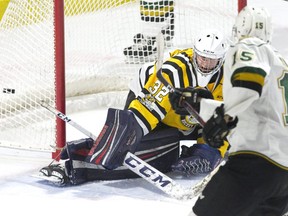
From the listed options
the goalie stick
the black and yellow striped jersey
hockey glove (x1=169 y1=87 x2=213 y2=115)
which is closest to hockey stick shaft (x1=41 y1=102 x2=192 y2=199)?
the goalie stick

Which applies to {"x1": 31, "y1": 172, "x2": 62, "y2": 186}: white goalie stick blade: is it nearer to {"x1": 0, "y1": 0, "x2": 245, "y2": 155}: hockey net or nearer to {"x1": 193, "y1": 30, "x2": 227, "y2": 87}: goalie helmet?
{"x1": 0, "y1": 0, "x2": 245, "y2": 155}: hockey net

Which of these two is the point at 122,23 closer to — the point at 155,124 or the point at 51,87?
the point at 51,87

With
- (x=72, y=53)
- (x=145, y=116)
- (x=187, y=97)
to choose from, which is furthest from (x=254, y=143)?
(x=72, y=53)

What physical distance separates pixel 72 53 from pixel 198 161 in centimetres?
138

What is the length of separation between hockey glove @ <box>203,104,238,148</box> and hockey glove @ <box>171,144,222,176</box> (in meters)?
1.22

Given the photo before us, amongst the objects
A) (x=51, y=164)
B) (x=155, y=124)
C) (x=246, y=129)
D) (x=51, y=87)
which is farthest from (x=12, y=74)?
(x=246, y=129)

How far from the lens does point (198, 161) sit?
3389mm

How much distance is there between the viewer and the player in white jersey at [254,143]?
85.0 inches

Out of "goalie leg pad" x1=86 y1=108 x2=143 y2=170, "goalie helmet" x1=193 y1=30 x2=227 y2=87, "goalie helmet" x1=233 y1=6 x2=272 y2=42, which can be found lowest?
"goalie leg pad" x1=86 y1=108 x2=143 y2=170

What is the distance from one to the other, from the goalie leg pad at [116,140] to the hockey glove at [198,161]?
0.24 metres

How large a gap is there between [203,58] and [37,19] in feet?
3.00

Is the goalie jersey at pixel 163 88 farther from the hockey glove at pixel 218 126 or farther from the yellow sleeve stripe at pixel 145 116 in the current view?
the hockey glove at pixel 218 126

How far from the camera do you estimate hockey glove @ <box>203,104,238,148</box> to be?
7.00 ft

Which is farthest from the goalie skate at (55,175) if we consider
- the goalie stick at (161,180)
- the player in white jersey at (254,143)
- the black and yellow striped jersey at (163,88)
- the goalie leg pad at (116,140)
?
the player in white jersey at (254,143)
